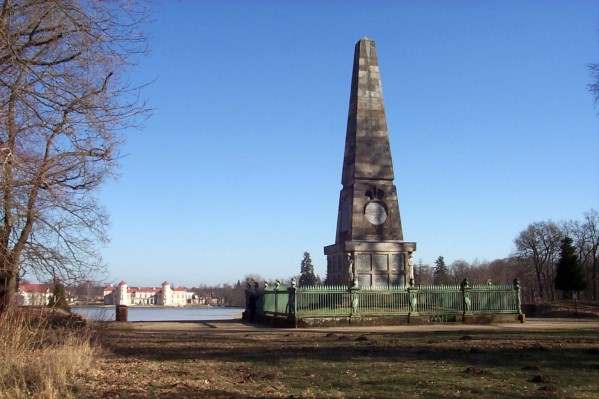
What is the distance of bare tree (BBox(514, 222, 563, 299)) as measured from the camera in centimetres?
8481

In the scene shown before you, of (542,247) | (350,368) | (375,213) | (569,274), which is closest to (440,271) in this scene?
(542,247)

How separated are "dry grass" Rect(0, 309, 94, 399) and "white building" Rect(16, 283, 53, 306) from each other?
13.1 inches

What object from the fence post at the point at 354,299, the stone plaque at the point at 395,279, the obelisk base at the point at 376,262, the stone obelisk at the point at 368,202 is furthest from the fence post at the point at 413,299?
the stone plaque at the point at 395,279

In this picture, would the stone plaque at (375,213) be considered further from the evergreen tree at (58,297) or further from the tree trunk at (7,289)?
the tree trunk at (7,289)

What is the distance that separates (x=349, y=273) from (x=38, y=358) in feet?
67.8

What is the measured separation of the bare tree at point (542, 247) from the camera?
278 ft

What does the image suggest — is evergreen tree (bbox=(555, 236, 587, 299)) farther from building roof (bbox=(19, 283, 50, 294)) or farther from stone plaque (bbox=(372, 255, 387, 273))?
building roof (bbox=(19, 283, 50, 294))

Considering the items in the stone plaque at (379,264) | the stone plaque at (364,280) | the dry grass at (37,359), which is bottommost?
the dry grass at (37,359)

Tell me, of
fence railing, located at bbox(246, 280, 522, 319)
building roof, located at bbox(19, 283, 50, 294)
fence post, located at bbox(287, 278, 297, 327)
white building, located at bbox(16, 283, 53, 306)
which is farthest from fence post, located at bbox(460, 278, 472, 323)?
building roof, located at bbox(19, 283, 50, 294)

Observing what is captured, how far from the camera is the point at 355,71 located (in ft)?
112

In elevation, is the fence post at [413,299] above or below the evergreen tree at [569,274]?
below

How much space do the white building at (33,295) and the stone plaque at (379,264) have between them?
64.5 feet

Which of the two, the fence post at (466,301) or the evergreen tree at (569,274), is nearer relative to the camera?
the fence post at (466,301)

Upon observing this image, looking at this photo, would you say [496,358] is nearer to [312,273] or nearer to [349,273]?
[349,273]
